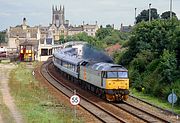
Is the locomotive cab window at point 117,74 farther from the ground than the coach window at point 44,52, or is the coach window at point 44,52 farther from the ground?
the locomotive cab window at point 117,74

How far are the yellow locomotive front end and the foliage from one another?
11.2 feet

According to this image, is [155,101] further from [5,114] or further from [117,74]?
[5,114]

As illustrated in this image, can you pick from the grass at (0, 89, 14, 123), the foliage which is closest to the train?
the foliage

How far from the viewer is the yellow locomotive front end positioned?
32375 mm

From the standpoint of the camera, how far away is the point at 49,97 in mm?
35094

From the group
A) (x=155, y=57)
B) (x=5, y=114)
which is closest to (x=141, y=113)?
(x=5, y=114)

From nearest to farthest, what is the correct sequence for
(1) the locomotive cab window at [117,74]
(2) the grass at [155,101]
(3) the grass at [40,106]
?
(3) the grass at [40,106] → (2) the grass at [155,101] → (1) the locomotive cab window at [117,74]

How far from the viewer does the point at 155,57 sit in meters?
44.4

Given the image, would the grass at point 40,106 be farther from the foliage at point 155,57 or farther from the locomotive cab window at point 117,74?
the foliage at point 155,57

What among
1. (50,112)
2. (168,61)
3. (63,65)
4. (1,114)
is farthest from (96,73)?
(63,65)

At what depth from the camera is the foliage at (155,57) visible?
1399 inches

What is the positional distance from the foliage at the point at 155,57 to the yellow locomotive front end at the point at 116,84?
342 cm

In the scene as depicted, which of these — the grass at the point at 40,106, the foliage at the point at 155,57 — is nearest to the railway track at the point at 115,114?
the grass at the point at 40,106

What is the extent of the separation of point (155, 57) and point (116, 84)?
1288 cm
